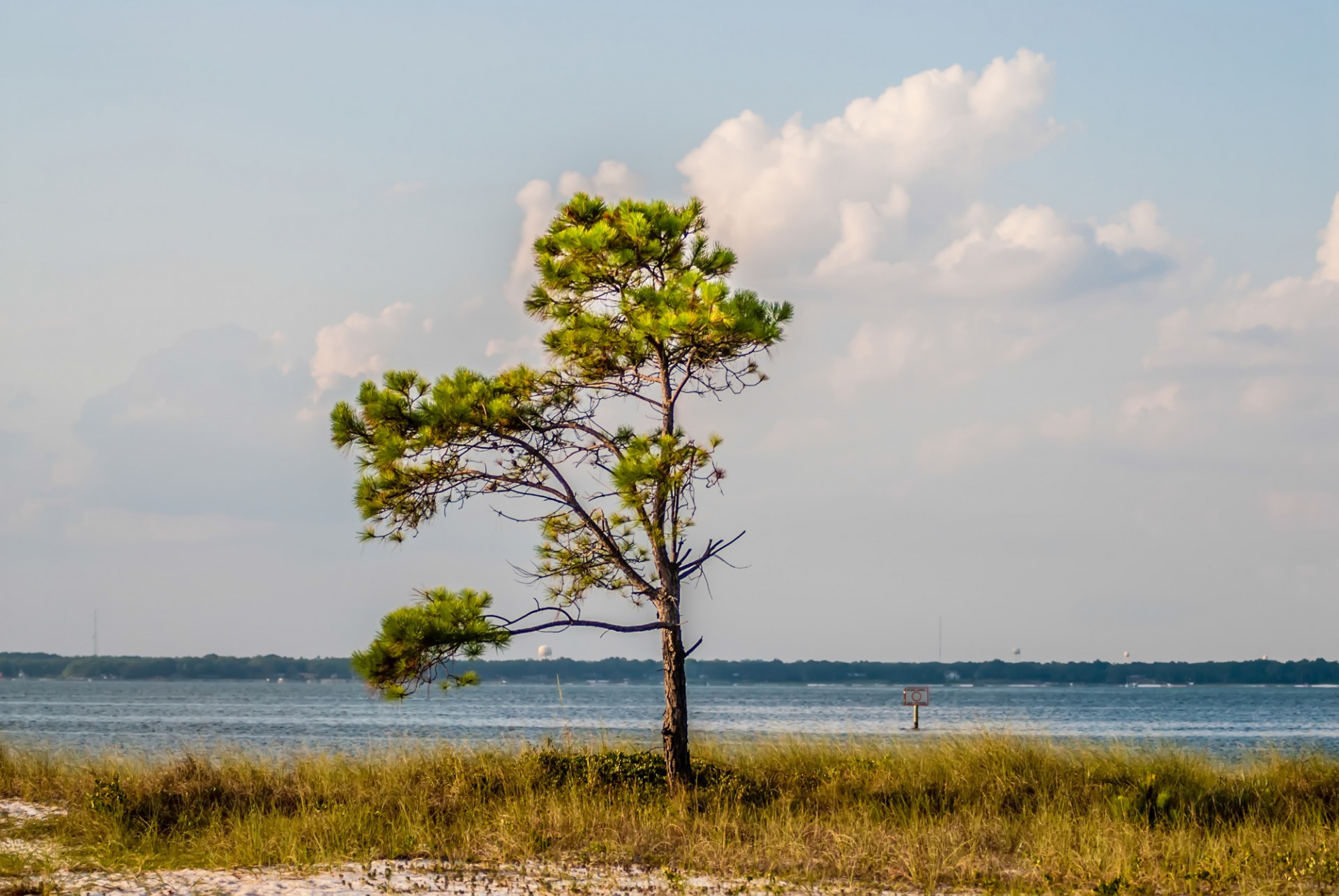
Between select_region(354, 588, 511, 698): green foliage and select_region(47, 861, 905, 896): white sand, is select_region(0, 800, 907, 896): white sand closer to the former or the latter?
select_region(47, 861, 905, 896): white sand

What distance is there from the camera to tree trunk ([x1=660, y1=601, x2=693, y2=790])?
13594 mm

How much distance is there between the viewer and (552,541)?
1492cm

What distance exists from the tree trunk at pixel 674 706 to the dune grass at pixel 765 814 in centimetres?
23

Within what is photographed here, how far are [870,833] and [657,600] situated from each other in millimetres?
3771

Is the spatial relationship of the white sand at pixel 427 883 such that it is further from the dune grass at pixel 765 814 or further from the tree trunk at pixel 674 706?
the tree trunk at pixel 674 706

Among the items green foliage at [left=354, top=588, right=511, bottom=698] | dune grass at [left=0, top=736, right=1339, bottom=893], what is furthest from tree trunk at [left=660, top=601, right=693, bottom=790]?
green foliage at [left=354, top=588, right=511, bottom=698]

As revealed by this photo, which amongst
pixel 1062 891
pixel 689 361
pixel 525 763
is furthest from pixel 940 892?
pixel 689 361

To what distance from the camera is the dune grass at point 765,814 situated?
419 inches

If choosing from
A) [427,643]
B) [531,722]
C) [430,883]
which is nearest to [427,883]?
[430,883]

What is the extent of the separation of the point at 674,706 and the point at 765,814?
1.83 meters

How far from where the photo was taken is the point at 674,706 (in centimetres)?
1379

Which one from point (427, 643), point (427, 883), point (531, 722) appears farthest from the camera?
point (531, 722)

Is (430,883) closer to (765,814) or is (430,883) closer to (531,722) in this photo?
(765,814)

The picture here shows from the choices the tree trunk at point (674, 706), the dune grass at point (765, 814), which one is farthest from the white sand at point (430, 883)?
the tree trunk at point (674, 706)
